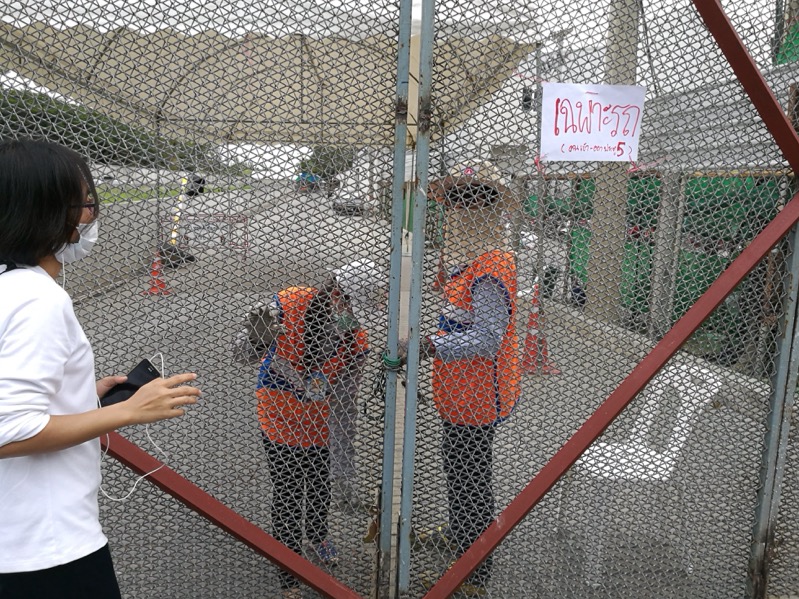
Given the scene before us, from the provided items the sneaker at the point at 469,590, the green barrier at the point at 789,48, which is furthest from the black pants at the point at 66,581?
the green barrier at the point at 789,48

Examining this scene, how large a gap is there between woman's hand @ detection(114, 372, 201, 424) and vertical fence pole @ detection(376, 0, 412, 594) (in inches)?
31.2

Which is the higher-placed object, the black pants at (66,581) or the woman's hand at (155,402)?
the woman's hand at (155,402)

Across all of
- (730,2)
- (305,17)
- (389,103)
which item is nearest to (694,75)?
A: (730,2)

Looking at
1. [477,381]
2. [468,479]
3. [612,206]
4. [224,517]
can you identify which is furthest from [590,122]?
[224,517]

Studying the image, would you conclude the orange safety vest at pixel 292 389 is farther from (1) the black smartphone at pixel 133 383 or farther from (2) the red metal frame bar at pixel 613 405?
(2) the red metal frame bar at pixel 613 405

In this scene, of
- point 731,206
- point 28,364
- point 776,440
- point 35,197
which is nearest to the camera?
point 28,364

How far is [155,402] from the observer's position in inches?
58.1

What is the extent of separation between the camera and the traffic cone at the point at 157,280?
1965mm

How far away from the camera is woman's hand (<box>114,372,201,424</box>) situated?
57.4 inches

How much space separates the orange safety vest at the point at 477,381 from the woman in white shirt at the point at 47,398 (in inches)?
38.8

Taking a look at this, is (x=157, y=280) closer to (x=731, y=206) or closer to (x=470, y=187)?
(x=470, y=187)

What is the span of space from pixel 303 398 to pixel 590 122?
1.38 meters

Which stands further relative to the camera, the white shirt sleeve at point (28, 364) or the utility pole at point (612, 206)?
the utility pole at point (612, 206)

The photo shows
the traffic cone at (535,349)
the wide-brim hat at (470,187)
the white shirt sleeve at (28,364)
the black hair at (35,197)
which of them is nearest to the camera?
the white shirt sleeve at (28,364)
